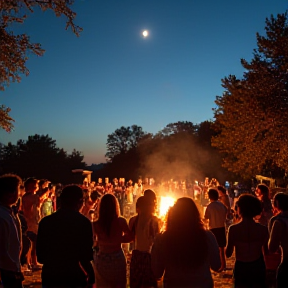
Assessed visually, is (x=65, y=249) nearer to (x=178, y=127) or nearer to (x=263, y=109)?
(x=263, y=109)

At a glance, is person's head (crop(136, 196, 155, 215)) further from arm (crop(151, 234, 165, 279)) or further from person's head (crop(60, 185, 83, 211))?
arm (crop(151, 234, 165, 279))

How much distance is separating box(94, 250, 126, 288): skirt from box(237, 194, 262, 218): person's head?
5.45 ft

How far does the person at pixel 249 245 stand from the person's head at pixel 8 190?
2616 mm

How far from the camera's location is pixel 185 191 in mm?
28234

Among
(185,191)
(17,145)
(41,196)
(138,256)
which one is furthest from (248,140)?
(17,145)

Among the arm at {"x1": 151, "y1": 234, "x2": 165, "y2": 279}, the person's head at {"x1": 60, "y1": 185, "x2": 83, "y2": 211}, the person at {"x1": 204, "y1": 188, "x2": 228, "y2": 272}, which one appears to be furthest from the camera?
the person at {"x1": 204, "y1": 188, "x2": 228, "y2": 272}

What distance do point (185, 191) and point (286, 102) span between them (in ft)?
33.0

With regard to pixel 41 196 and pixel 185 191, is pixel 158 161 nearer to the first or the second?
pixel 185 191

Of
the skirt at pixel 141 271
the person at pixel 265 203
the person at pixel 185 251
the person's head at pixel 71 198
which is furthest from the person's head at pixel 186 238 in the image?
the person at pixel 265 203

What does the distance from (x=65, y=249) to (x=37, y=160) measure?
51300mm

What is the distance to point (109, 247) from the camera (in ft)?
15.1

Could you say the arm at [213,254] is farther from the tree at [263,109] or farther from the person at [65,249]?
the tree at [263,109]

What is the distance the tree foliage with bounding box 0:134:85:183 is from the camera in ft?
169

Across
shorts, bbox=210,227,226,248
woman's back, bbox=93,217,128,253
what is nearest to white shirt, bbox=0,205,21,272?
woman's back, bbox=93,217,128,253
